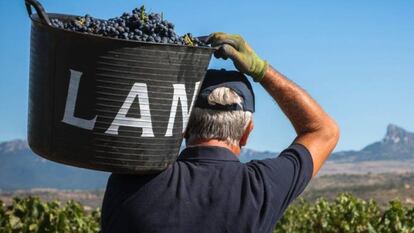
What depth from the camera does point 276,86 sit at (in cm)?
436

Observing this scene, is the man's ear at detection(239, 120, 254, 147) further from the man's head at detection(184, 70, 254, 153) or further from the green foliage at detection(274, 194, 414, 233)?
the green foliage at detection(274, 194, 414, 233)

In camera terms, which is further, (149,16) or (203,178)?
(203,178)

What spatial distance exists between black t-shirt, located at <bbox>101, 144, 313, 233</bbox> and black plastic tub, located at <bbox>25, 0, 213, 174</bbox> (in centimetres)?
27

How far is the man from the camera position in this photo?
4.03 m

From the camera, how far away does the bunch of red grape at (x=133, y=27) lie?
365 cm

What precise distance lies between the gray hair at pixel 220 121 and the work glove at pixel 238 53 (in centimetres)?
13

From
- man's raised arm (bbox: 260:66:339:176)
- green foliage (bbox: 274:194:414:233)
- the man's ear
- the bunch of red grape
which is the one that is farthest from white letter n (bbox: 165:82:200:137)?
green foliage (bbox: 274:194:414:233)

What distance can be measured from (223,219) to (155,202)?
0.30m

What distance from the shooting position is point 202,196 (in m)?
4.05

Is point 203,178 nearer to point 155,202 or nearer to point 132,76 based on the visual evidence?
point 155,202

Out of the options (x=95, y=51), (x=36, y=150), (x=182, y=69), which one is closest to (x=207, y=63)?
(x=182, y=69)

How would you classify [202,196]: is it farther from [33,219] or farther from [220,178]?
[33,219]

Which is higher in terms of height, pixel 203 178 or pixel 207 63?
pixel 207 63

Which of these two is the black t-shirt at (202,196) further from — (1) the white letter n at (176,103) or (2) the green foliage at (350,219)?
(2) the green foliage at (350,219)
